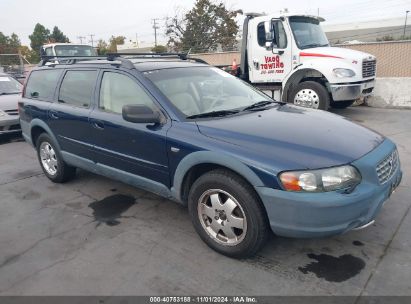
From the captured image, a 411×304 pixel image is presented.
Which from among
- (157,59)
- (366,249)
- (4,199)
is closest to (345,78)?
(157,59)

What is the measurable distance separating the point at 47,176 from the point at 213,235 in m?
3.16

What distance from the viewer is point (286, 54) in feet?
29.3

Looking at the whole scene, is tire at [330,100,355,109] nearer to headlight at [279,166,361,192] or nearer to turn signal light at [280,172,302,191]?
headlight at [279,166,361,192]

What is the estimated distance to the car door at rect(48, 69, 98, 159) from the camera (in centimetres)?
423

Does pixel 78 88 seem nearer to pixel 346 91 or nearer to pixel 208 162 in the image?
pixel 208 162

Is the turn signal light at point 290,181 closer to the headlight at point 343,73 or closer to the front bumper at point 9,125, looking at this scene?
the headlight at point 343,73

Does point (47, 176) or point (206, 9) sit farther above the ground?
point (206, 9)

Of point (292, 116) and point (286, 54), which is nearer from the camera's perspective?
point (292, 116)

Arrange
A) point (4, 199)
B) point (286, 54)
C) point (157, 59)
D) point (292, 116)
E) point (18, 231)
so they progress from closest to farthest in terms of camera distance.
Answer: point (292, 116) → point (18, 231) → point (157, 59) → point (4, 199) → point (286, 54)

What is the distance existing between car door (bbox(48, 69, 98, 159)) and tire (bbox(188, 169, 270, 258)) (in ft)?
5.69

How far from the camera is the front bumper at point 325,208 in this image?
8.52 feet

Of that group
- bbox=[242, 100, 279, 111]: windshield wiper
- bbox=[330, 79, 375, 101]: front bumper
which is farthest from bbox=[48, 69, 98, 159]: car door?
bbox=[330, 79, 375, 101]: front bumper

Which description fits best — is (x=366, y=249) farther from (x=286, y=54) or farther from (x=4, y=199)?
(x=286, y=54)

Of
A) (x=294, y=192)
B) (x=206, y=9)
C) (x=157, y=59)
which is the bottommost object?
(x=294, y=192)
